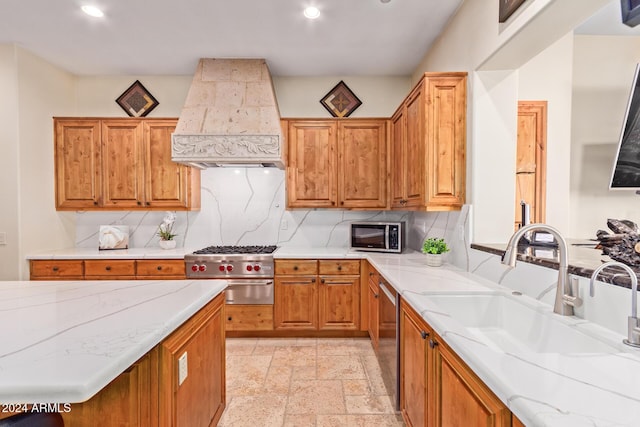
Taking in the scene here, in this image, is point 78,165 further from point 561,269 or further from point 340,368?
point 561,269

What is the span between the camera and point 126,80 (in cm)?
383

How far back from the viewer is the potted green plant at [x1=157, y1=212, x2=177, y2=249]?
3707 mm

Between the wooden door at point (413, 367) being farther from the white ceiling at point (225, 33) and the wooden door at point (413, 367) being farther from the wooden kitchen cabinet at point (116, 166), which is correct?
the wooden kitchen cabinet at point (116, 166)

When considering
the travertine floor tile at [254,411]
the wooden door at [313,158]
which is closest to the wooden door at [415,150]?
the wooden door at [313,158]

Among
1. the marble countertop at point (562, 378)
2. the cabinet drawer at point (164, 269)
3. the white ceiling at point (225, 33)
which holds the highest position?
the white ceiling at point (225, 33)

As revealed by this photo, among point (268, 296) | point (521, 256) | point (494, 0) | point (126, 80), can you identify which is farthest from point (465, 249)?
point (126, 80)

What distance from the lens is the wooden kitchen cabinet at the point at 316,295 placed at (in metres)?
3.37

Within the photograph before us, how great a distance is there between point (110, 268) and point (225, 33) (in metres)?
2.54

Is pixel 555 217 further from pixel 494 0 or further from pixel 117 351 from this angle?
pixel 117 351

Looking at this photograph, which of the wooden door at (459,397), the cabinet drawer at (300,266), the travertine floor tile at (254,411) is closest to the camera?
the wooden door at (459,397)

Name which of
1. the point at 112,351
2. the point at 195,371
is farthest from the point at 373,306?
the point at 112,351

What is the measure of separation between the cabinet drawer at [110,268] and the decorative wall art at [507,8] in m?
3.66

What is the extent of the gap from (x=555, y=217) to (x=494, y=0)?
72.8 inches

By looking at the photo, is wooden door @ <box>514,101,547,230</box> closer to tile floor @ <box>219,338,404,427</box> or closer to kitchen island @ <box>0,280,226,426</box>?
tile floor @ <box>219,338,404,427</box>
